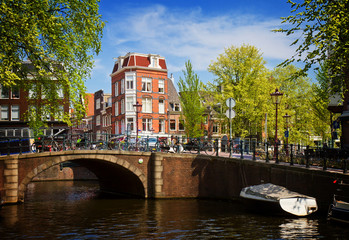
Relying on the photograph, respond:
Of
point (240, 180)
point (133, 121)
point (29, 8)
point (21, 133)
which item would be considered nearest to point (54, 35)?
point (29, 8)

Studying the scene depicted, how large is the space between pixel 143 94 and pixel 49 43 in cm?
3343

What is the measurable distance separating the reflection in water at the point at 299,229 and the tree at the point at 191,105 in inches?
1108

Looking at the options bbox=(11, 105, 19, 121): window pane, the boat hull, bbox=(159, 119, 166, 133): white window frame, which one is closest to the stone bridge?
the boat hull

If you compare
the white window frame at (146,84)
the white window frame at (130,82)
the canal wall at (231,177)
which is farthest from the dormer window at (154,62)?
the canal wall at (231,177)

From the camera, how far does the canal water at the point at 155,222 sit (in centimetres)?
1421

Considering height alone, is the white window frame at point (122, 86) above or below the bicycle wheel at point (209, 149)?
above

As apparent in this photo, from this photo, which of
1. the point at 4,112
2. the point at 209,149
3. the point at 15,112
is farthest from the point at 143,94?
the point at 209,149

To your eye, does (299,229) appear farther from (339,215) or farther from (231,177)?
(231,177)

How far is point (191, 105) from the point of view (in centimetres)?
4412

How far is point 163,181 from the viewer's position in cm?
2525

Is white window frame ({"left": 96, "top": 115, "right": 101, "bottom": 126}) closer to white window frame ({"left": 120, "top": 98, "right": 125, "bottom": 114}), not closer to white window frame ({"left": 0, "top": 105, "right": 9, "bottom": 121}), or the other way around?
white window frame ({"left": 120, "top": 98, "right": 125, "bottom": 114})

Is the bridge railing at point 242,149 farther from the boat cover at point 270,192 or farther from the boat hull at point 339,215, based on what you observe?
the boat hull at point 339,215

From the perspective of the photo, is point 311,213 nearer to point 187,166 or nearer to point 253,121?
point 187,166

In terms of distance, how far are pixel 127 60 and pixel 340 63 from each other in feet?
127
